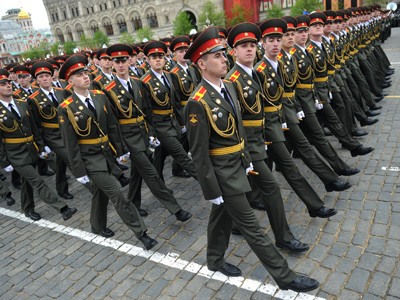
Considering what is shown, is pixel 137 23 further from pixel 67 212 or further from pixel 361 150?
pixel 361 150

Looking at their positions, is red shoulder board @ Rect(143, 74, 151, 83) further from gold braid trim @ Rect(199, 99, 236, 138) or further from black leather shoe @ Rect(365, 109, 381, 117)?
black leather shoe @ Rect(365, 109, 381, 117)

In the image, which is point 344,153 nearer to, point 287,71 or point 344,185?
point 344,185

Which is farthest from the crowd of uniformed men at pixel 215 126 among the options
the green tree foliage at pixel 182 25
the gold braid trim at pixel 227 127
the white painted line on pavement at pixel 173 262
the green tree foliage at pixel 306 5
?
the green tree foliage at pixel 182 25

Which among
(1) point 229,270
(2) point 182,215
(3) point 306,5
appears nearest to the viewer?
(1) point 229,270

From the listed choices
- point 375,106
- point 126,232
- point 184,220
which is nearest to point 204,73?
point 184,220

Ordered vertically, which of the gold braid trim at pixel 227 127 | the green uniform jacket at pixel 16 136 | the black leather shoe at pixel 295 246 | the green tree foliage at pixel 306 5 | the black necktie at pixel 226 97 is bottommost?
the black leather shoe at pixel 295 246

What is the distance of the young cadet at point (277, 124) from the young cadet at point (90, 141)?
6.71 feet

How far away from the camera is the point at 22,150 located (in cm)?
620

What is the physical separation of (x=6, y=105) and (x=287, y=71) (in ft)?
15.8

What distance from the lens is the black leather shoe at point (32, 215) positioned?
6193 mm

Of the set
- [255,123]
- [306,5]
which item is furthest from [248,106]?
[306,5]

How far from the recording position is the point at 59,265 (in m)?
4.70

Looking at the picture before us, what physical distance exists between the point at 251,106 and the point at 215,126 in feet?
2.94

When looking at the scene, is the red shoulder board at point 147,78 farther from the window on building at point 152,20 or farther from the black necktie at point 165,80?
the window on building at point 152,20
